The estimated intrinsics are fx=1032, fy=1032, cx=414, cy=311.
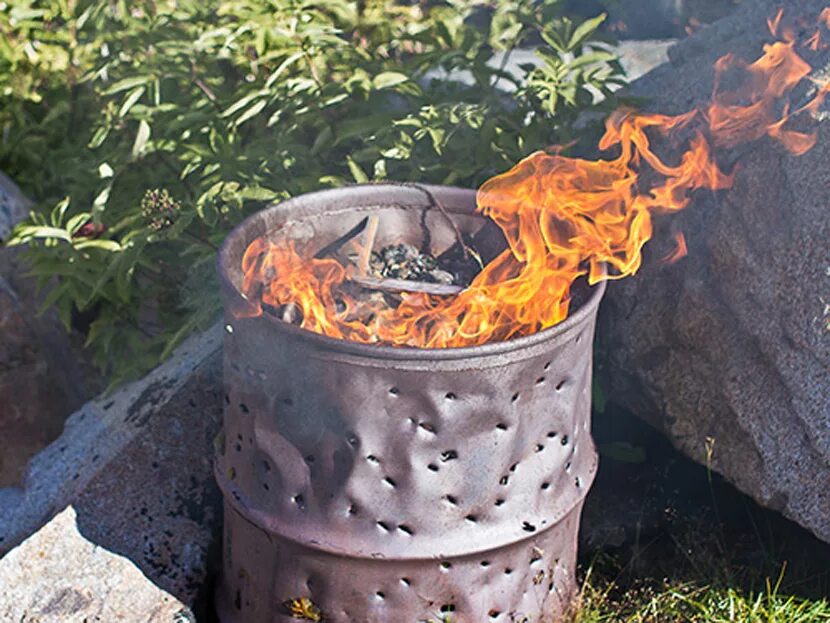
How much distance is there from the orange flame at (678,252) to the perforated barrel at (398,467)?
0.82 meters

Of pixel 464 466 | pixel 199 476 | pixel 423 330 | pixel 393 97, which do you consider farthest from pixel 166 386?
A: pixel 393 97

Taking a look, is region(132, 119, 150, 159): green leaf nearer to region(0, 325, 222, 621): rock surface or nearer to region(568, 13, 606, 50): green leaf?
region(0, 325, 222, 621): rock surface

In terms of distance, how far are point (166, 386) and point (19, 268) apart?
131 cm

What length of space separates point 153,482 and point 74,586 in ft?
1.42

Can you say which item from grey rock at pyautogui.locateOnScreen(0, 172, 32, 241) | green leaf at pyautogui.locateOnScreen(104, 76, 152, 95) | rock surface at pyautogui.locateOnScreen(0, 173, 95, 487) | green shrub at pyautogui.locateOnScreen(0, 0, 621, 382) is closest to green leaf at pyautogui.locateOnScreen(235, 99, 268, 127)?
green shrub at pyautogui.locateOnScreen(0, 0, 621, 382)

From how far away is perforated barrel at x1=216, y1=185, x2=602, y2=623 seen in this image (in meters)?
2.46

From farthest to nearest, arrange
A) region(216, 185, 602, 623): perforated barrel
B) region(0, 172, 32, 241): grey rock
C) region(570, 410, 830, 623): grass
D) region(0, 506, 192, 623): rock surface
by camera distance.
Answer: region(0, 172, 32, 241): grey rock
region(570, 410, 830, 623): grass
region(0, 506, 192, 623): rock surface
region(216, 185, 602, 623): perforated barrel

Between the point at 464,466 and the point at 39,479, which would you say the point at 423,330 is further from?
the point at 39,479

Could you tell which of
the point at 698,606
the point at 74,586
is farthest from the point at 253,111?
the point at 698,606

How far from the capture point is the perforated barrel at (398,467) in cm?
246

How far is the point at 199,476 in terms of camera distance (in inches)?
134

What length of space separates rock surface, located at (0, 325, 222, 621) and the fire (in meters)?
0.76

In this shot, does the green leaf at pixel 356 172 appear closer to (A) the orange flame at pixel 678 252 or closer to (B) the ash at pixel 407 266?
(B) the ash at pixel 407 266

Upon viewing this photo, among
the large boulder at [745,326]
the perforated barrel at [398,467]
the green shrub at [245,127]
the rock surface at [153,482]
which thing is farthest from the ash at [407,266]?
the large boulder at [745,326]
